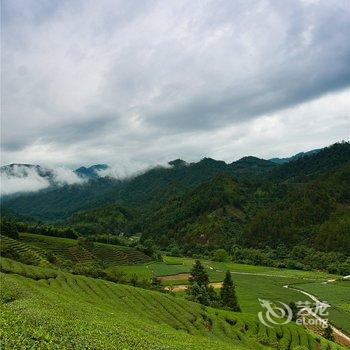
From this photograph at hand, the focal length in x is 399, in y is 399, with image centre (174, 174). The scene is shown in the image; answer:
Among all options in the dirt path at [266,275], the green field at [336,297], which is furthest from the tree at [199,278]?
the green field at [336,297]

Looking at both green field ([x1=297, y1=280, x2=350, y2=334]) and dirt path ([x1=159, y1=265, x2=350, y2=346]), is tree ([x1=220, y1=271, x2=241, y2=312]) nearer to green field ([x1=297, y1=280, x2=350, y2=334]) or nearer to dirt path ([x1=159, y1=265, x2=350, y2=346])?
dirt path ([x1=159, y1=265, x2=350, y2=346])

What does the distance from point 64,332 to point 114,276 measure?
307ft

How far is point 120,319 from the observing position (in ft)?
182

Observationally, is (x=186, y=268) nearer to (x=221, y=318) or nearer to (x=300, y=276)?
(x=300, y=276)

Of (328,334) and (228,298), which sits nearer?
(328,334)

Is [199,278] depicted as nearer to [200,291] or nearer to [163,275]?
[200,291]

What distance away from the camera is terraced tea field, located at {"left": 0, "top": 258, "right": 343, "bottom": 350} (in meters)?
34.8

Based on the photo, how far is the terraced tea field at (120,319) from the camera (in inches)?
1369

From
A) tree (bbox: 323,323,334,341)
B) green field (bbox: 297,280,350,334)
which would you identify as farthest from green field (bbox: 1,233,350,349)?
tree (bbox: 323,323,334,341)

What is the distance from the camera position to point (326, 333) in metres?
87.6

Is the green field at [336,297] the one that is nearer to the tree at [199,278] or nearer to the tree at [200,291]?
the tree at [200,291]

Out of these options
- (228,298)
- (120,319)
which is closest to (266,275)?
(228,298)

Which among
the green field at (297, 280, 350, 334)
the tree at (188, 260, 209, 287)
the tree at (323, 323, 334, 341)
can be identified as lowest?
the green field at (297, 280, 350, 334)

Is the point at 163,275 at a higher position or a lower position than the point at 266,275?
higher
